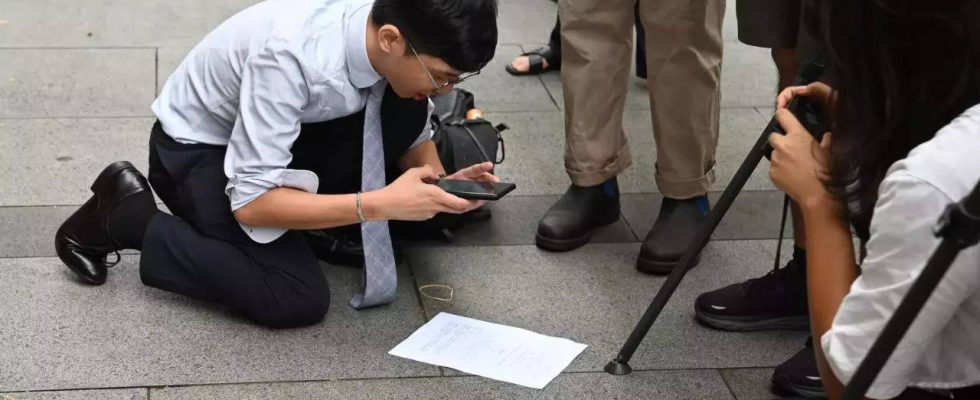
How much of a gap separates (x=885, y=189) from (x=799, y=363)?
105 cm

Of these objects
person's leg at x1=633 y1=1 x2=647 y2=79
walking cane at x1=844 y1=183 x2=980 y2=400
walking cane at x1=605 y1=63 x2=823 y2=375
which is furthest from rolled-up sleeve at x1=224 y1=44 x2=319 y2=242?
person's leg at x1=633 y1=1 x2=647 y2=79

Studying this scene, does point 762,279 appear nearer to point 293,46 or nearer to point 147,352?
point 293,46

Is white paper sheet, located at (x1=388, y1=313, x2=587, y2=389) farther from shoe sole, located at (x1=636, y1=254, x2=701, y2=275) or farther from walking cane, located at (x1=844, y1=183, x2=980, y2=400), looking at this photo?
walking cane, located at (x1=844, y1=183, x2=980, y2=400)

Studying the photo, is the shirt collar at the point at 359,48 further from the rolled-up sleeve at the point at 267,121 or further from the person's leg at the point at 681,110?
the person's leg at the point at 681,110

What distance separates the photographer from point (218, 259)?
2.86m

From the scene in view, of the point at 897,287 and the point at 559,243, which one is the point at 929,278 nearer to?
the point at 897,287

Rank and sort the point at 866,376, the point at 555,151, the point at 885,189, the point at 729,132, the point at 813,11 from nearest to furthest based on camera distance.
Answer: the point at 866,376
the point at 885,189
the point at 813,11
the point at 555,151
the point at 729,132

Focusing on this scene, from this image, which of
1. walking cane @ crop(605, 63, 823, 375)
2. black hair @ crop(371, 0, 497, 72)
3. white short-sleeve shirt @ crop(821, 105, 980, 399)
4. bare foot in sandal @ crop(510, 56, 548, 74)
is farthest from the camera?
bare foot in sandal @ crop(510, 56, 548, 74)

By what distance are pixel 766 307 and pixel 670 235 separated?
Answer: 15.3 inches

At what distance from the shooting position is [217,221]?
2885 mm

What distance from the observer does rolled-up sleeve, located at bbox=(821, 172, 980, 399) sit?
5.36ft

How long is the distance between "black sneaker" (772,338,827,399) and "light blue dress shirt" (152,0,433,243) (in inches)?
45.0

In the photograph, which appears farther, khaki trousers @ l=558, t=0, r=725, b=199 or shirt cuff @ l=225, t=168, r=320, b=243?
khaki trousers @ l=558, t=0, r=725, b=199

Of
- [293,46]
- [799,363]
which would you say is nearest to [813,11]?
[799,363]
